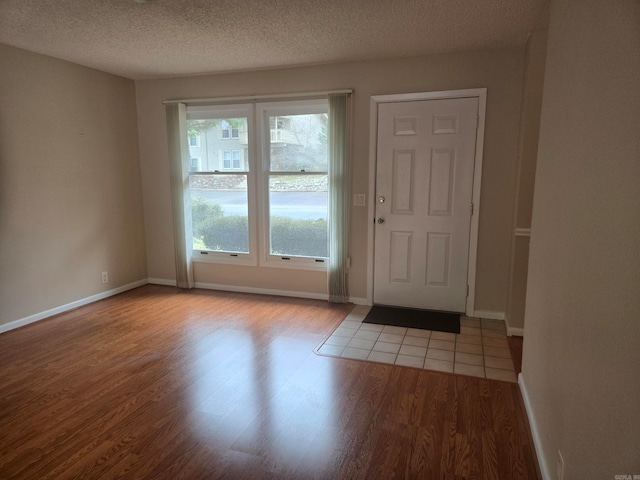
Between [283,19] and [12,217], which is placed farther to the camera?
[12,217]

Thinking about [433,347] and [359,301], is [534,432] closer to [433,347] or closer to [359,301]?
[433,347]

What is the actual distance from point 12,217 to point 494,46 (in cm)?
459

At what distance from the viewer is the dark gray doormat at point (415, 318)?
3.65 metres

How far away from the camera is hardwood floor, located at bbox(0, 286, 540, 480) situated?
191 cm

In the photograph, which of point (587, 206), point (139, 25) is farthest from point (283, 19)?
point (587, 206)

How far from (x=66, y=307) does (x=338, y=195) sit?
3080 mm

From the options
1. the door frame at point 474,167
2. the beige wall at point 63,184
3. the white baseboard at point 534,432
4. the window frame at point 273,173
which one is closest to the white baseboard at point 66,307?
the beige wall at point 63,184

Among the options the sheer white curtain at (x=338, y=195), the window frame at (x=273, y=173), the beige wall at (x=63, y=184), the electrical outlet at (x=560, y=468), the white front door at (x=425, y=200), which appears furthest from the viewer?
the window frame at (x=273, y=173)

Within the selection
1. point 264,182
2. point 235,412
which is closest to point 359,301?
point 264,182

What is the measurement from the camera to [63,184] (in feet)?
13.2

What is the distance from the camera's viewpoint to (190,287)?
16.2ft

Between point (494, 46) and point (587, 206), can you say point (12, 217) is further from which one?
point (494, 46)

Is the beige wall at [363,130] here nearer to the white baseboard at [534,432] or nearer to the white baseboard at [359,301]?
the white baseboard at [359,301]

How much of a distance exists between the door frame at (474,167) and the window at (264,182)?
514 mm
